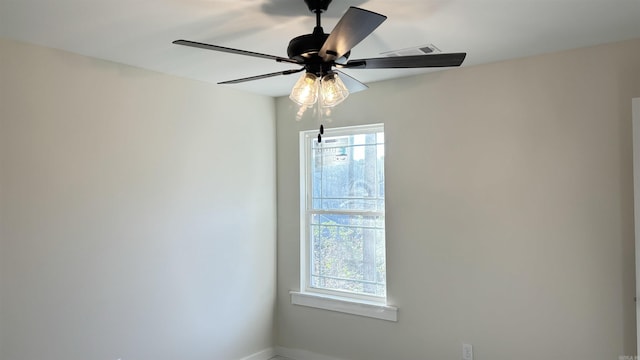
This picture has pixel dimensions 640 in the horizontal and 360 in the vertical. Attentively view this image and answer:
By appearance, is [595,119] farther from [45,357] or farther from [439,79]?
[45,357]

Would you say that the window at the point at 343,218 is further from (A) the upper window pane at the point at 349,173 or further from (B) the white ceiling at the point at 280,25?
(B) the white ceiling at the point at 280,25

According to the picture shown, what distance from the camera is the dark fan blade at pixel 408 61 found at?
1976 millimetres

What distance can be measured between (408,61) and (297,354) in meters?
3.01

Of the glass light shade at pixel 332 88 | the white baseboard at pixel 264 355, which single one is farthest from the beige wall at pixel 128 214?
the glass light shade at pixel 332 88

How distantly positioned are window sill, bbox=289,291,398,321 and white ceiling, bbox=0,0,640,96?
196 centimetres

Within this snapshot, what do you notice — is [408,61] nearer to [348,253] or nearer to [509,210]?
[509,210]

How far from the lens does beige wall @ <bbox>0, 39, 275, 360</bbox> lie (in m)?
2.65

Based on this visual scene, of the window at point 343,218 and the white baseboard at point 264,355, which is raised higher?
the window at point 343,218

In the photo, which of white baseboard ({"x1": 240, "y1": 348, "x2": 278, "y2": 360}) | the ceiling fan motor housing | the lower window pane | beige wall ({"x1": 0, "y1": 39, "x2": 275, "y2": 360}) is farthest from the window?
the ceiling fan motor housing

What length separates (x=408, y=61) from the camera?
79.7 inches

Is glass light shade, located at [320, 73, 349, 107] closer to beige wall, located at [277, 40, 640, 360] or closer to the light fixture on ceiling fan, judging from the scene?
the light fixture on ceiling fan

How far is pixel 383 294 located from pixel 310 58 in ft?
7.82

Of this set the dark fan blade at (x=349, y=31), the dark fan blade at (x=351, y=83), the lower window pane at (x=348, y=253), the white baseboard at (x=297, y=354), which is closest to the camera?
the dark fan blade at (x=349, y=31)

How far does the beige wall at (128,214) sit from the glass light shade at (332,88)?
1.68 metres
